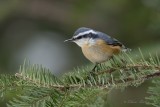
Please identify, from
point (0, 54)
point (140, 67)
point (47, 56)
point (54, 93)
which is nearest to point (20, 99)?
point (54, 93)

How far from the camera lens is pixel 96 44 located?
3.79 meters

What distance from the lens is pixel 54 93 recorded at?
2.83m

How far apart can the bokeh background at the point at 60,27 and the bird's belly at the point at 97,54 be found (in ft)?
6.92

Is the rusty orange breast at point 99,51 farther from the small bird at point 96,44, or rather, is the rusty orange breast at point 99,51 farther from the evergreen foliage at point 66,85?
the evergreen foliage at point 66,85

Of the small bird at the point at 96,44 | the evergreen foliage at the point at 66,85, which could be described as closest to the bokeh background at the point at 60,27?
the small bird at the point at 96,44

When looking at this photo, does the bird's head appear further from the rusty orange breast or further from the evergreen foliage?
the evergreen foliage

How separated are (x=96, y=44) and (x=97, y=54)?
4.9 inches

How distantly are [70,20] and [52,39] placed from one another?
152 centimetres

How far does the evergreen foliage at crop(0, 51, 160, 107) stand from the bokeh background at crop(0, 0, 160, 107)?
2.91m

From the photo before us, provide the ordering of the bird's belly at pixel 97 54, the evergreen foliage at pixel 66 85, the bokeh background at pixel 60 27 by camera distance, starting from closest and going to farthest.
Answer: the evergreen foliage at pixel 66 85 < the bird's belly at pixel 97 54 < the bokeh background at pixel 60 27

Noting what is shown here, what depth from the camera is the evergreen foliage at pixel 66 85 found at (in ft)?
9.16

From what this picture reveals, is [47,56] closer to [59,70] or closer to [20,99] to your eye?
[59,70]

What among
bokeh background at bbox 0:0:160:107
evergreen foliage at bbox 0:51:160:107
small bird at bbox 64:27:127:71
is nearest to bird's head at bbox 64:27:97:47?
small bird at bbox 64:27:127:71

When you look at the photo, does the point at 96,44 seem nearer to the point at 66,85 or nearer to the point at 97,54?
the point at 97,54
